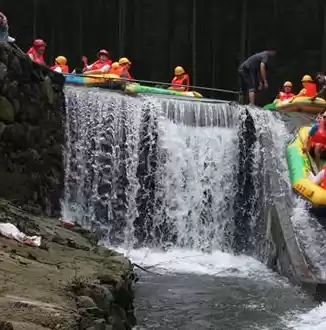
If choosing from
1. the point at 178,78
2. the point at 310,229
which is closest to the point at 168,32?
the point at 178,78

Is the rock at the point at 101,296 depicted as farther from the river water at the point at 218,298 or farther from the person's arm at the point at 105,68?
the person's arm at the point at 105,68

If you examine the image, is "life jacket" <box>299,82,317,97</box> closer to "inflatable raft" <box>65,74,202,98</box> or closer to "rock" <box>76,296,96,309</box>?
"inflatable raft" <box>65,74,202,98</box>

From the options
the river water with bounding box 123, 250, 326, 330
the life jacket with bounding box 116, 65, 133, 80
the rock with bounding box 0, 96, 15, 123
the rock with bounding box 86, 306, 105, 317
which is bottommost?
the river water with bounding box 123, 250, 326, 330

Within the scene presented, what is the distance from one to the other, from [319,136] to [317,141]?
0.08 meters

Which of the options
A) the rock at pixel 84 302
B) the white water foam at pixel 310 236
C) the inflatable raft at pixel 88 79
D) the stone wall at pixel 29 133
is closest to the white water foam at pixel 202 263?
the white water foam at pixel 310 236

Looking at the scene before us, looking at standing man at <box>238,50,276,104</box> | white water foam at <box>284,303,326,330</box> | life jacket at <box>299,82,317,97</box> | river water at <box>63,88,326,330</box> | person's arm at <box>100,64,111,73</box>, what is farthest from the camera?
life jacket at <box>299,82,317,97</box>

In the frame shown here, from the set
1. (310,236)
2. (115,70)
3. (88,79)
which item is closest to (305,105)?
(115,70)

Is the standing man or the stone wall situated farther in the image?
the standing man

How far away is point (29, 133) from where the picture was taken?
8031 mm

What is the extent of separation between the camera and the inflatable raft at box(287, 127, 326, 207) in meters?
8.23

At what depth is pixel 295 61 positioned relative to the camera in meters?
19.2

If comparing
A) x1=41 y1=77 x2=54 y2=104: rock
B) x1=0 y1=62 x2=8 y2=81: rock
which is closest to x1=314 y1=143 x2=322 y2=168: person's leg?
x1=41 y1=77 x2=54 y2=104: rock

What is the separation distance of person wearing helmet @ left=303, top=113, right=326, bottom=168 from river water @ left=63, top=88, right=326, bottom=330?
0.53 metres

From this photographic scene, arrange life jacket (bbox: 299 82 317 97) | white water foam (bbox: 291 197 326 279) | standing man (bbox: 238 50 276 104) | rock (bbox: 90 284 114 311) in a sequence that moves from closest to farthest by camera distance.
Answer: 1. rock (bbox: 90 284 114 311)
2. white water foam (bbox: 291 197 326 279)
3. standing man (bbox: 238 50 276 104)
4. life jacket (bbox: 299 82 317 97)
